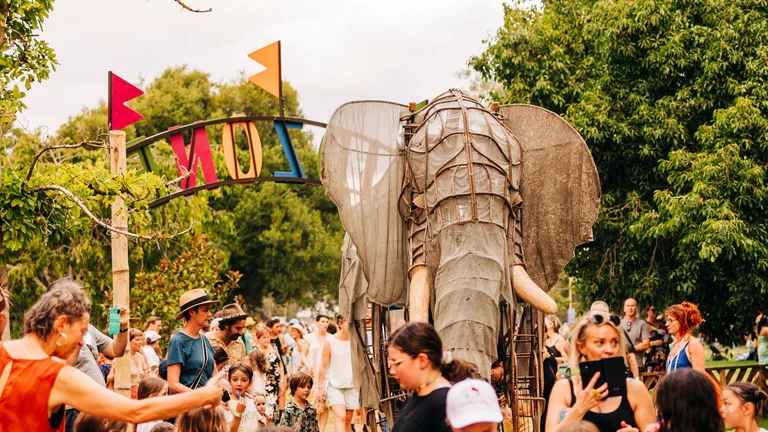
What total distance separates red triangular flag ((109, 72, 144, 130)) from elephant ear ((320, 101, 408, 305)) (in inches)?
117

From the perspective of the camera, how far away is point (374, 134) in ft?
30.8

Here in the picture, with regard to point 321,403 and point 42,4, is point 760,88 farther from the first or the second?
point 42,4

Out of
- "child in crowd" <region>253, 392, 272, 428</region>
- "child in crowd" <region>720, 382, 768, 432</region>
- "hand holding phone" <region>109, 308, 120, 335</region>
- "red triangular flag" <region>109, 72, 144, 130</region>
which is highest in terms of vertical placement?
"red triangular flag" <region>109, 72, 144, 130</region>

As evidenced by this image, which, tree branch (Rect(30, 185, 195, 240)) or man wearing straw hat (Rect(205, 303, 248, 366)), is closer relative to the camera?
tree branch (Rect(30, 185, 195, 240))

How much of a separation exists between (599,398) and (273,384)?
7.75 metres

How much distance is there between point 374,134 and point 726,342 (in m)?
11.0

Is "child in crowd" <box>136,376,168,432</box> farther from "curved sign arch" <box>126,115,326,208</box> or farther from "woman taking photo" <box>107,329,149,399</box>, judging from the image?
"curved sign arch" <box>126,115,326,208</box>

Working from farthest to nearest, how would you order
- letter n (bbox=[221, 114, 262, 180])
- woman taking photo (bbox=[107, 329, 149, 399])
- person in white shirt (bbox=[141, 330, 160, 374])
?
letter n (bbox=[221, 114, 262, 180])
person in white shirt (bbox=[141, 330, 160, 374])
woman taking photo (bbox=[107, 329, 149, 399])

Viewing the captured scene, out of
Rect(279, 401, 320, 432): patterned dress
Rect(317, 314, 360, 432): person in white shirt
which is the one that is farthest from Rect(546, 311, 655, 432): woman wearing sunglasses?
Rect(317, 314, 360, 432): person in white shirt

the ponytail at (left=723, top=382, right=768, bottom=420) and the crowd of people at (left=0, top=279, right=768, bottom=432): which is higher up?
the crowd of people at (left=0, top=279, right=768, bottom=432)

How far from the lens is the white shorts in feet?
44.6

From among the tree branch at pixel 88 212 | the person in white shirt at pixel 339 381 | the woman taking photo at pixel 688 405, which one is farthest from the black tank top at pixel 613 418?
the person in white shirt at pixel 339 381

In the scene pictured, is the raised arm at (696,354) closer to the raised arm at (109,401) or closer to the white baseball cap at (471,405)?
the white baseball cap at (471,405)

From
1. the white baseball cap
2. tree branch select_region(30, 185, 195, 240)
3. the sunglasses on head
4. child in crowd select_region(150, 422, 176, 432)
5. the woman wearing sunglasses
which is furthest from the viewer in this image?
tree branch select_region(30, 185, 195, 240)
